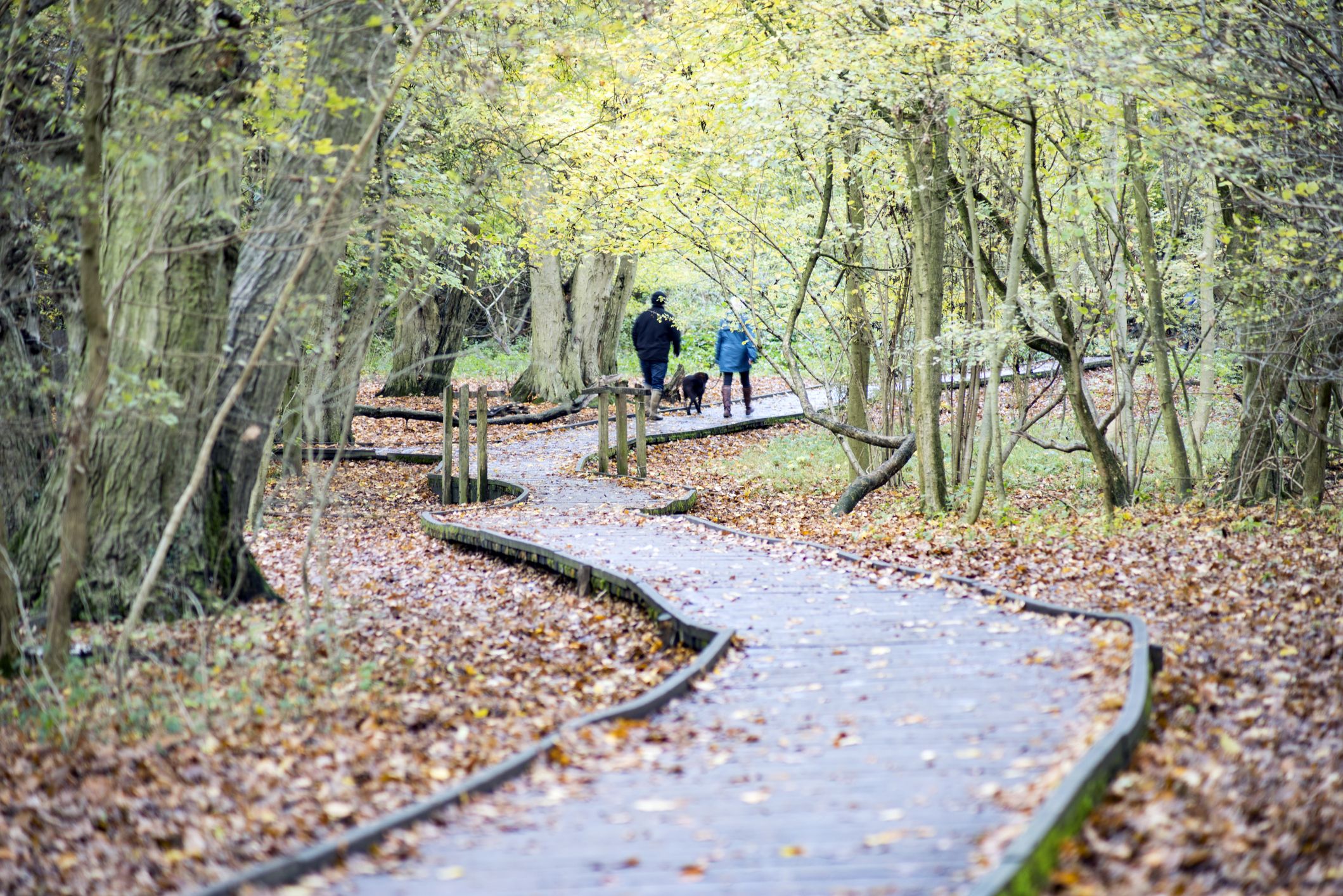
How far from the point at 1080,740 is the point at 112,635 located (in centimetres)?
604

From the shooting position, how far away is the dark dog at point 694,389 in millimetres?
22359

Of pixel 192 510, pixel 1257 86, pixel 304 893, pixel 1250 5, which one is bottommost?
pixel 304 893

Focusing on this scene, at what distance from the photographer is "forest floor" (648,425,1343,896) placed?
11.8 feet

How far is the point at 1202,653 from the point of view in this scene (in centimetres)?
620

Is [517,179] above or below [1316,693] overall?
above

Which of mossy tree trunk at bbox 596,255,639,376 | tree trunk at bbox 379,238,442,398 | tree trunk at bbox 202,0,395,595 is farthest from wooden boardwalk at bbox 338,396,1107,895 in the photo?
mossy tree trunk at bbox 596,255,639,376

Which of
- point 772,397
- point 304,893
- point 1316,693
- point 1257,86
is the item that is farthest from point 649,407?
point 304,893

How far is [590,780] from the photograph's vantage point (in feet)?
14.8

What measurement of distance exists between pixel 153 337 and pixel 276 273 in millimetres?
950

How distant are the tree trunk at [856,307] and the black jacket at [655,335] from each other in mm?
4849

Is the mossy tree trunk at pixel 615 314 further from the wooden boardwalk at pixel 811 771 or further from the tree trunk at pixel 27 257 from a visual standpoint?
the wooden boardwalk at pixel 811 771

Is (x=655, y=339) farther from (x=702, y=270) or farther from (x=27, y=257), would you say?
(x=27, y=257)

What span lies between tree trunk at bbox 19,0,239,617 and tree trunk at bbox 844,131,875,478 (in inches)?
265

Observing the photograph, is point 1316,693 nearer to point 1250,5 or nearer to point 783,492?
point 1250,5
